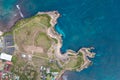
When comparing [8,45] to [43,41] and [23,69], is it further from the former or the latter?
[43,41]

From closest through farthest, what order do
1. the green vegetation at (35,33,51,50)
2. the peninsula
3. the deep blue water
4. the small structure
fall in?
the small structure → the peninsula → the green vegetation at (35,33,51,50) → the deep blue water

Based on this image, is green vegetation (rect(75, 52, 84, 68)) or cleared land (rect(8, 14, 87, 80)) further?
green vegetation (rect(75, 52, 84, 68))

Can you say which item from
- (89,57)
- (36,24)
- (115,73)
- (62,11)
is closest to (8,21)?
(36,24)

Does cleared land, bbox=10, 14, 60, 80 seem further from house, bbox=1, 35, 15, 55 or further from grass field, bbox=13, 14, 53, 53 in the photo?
house, bbox=1, 35, 15, 55

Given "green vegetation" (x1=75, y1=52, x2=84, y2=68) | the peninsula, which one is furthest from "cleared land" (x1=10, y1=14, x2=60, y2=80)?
"green vegetation" (x1=75, y1=52, x2=84, y2=68)

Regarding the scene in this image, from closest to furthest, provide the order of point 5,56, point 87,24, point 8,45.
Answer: point 5,56, point 8,45, point 87,24

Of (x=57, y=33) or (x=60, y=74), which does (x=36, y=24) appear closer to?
(x=57, y=33)

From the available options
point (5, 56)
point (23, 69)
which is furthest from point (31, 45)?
point (5, 56)
